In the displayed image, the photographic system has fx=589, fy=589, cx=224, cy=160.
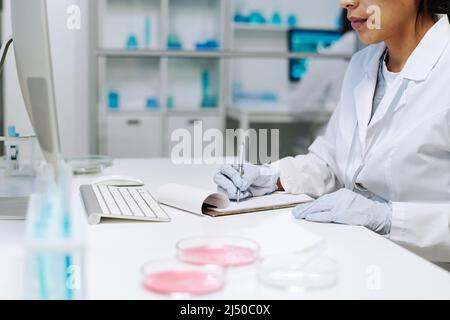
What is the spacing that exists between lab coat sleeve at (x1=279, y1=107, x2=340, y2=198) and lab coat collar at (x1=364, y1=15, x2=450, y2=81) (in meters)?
0.33

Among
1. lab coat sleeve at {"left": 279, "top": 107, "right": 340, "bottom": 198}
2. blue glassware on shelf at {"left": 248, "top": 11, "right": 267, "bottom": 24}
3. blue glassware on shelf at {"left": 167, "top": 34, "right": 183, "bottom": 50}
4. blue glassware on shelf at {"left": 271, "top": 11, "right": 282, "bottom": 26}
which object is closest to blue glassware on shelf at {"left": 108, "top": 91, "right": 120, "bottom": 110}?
blue glassware on shelf at {"left": 167, "top": 34, "right": 183, "bottom": 50}

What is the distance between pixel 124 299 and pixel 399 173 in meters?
0.88

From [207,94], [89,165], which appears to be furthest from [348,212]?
[207,94]

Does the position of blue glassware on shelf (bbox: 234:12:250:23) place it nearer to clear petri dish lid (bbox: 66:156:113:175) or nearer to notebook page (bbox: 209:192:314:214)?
clear petri dish lid (bbox: 66:156:113:175)

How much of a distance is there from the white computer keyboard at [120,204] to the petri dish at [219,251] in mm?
233

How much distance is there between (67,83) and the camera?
2.71m

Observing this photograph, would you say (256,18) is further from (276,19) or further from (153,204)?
(153,204)

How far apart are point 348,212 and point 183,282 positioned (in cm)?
49

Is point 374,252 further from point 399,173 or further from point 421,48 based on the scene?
point 421,48

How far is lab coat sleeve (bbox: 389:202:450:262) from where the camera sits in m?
1.21

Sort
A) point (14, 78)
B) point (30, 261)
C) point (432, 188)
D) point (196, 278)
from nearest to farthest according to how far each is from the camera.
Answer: point (30, 261), point (196, 278), point (432, 188), point (14, 78)

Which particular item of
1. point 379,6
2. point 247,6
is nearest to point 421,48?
point 379,6

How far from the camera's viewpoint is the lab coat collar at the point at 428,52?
143 cm

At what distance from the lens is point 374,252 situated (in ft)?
3.09
